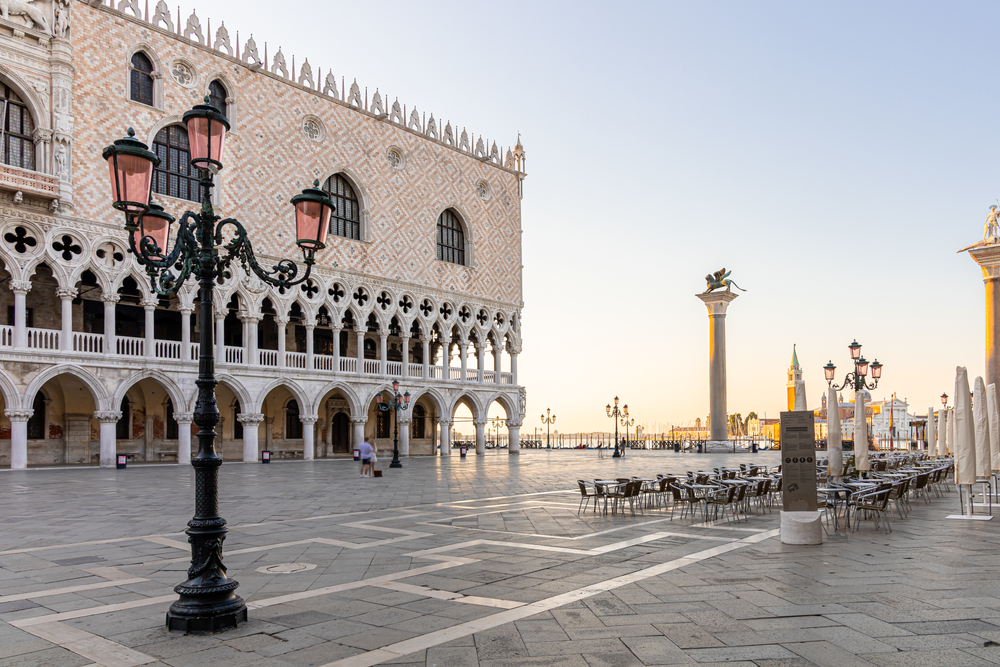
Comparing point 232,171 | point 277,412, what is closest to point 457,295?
point 277,412

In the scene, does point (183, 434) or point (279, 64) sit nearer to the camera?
point (183, 434)

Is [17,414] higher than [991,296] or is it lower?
lower

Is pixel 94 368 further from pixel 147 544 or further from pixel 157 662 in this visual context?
pixel 157 662

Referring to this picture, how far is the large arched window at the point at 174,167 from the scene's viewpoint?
2488cm

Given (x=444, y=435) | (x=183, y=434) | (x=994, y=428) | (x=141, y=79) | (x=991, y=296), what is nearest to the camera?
(x=994, y=428)

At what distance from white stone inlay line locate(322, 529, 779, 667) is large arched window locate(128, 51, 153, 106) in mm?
24322

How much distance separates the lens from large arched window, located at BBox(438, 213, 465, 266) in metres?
35.2

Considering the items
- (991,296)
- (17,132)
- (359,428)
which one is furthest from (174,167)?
(991,296)

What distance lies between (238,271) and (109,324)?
4.91 m

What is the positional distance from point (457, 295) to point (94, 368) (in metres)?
16.6

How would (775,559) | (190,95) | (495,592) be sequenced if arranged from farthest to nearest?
1. (190,95)
2. (775,559)
3. (495,592)

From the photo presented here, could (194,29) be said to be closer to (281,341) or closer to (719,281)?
(281,341)

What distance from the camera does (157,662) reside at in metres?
4.18

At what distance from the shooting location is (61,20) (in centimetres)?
2241
